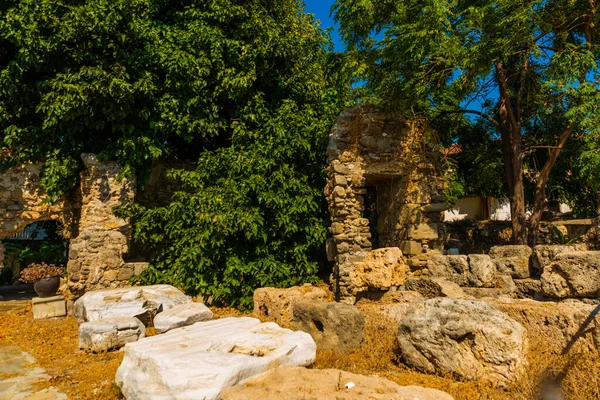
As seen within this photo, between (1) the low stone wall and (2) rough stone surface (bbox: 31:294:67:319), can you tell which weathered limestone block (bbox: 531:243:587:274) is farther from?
(2) rough stone surface (bbox: 31:294:67:319)

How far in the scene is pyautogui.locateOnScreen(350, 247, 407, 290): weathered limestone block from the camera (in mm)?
6569

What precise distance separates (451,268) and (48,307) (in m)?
8.04

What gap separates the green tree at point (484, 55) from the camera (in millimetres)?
7676

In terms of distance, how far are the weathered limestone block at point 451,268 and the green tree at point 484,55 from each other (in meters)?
3.26

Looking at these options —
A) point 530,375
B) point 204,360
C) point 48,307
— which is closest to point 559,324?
point 530,375

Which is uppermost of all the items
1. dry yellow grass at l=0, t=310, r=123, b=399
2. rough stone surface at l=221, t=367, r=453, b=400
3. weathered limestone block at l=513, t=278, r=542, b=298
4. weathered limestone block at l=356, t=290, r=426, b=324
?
weathered limestone block at l=513, t=278, r=542, b=298

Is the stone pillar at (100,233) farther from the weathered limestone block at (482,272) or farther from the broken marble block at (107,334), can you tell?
the weathered limestone block at (482,272)

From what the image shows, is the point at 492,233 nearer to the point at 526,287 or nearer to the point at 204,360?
the point at 526,287

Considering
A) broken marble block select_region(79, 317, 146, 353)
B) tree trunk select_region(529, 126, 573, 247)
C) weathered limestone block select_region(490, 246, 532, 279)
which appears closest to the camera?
broken marble block select_region(79, 317, 146, 353)

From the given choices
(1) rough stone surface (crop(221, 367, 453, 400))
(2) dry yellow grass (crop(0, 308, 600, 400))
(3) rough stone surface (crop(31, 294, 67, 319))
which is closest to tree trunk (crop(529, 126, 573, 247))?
(2) dry yellow grass (crop(0, 308, 600, 400))

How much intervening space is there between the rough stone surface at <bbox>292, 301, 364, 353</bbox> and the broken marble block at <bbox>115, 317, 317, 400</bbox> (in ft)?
2.06

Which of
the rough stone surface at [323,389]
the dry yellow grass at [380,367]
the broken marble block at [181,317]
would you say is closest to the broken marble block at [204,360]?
the rough stone surface at [323,389]

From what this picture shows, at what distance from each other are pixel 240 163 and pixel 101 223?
3369 millimetres

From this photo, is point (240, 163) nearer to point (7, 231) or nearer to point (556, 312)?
point (7, 231)
